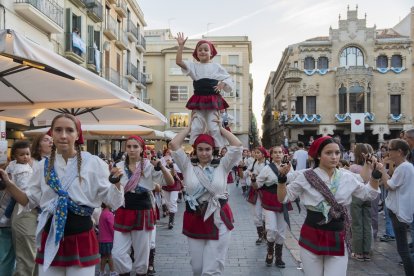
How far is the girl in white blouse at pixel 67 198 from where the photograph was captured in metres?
3.83

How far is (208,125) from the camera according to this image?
5.65m

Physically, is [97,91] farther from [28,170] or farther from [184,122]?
[184,122]

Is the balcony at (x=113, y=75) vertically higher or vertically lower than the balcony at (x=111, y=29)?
lower

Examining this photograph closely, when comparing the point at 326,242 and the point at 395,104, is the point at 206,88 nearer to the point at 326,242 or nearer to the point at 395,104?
the point at 326,242

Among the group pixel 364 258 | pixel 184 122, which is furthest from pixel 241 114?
pixel 364 258

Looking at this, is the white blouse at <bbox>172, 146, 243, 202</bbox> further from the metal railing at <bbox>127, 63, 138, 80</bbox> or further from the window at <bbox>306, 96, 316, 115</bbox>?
the window at <bbox>306, 96, 316, 115</bbox>

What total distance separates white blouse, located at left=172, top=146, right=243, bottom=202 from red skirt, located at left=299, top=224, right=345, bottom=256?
1.20m

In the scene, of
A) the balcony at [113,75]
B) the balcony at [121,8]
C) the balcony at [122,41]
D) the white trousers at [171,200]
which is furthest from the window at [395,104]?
the white trousers at [171,200]

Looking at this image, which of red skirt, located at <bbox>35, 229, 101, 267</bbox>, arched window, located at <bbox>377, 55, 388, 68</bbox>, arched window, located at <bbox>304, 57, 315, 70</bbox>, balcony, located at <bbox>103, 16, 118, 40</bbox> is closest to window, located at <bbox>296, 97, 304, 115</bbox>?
arched window, located at <bbox>304, 57, 315, 70</bbox>

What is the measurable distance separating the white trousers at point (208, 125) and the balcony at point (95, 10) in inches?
871

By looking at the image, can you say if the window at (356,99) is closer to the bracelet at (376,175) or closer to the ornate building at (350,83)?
the ornate building at (350,83)

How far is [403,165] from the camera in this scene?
21.9 feet

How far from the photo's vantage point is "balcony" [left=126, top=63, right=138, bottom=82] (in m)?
35.4

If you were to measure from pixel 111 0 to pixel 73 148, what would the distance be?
29.1 m
